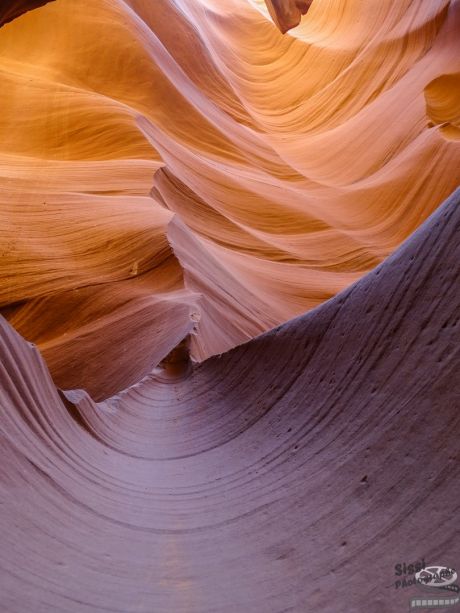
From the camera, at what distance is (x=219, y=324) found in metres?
2.45

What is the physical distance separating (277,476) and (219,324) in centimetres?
130

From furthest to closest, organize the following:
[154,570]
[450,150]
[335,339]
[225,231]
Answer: [450,150] → [225,231] → [335,339] → [154,570]

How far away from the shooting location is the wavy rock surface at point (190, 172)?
2514 millimetres

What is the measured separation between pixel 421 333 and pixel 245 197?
314cm

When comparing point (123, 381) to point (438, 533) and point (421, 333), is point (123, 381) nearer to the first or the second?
point (421, 333)

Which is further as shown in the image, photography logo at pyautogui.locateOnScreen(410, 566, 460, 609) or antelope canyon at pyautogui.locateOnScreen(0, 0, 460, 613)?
antelope canyon at pyautogui.locateOnScreen(0, 0, 460, 613)

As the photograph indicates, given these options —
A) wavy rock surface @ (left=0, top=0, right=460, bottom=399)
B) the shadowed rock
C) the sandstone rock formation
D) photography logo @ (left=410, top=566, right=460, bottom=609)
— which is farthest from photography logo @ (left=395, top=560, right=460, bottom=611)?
the shadowed rock

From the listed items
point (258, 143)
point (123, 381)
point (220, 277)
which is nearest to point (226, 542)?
point (123, 381)

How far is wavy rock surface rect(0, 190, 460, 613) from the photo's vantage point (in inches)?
34.3

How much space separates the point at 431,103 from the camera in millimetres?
4793

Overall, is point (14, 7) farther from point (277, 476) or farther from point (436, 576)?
point (436, 576)

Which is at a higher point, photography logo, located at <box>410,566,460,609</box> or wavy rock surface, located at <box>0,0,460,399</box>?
wavy rock surface, located at <box>0,0,460,399</box>

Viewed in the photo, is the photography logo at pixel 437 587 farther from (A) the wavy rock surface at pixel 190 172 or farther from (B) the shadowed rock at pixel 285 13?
(B) the shadowed rock at pixel 285 13

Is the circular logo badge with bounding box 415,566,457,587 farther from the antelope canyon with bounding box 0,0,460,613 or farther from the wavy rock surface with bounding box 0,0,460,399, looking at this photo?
the wavy rock surface with bounding box 0,0,460,399
